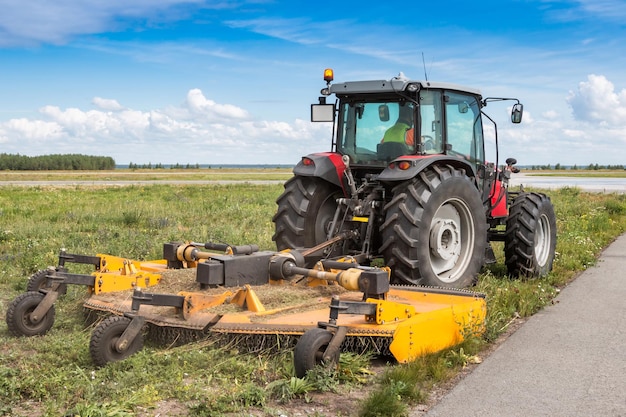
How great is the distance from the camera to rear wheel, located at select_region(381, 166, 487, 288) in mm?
6930

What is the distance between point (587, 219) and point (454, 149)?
9603mm

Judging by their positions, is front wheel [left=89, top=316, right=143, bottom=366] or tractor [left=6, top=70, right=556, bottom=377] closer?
front wheel [left=89, top=316, right=143, bottom=366]

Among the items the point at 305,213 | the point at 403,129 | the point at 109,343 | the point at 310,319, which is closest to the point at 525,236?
the point at 403,129

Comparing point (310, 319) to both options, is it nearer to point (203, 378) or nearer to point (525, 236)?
point (203, 378)

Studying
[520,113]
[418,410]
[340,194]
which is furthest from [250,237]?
[418,410]

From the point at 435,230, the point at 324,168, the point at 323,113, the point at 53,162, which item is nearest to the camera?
the point at 435,230

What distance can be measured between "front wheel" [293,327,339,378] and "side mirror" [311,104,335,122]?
410 centimetres

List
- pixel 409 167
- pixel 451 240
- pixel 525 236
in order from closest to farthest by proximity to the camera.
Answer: pixel 409 167
pixel 451 240
pixel 525 236

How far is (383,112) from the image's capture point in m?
8.12

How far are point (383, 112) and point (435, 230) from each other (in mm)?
1639

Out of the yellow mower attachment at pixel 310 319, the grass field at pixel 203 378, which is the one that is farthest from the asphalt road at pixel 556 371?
the yellow mower attachment at pixel 310 319

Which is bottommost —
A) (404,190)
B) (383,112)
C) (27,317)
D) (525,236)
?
(27,317)

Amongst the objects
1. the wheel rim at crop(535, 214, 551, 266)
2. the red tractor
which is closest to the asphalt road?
the red tractor

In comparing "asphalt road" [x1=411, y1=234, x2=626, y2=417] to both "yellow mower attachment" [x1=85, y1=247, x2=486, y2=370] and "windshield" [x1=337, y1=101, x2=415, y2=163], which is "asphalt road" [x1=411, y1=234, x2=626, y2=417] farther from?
"windshield" [x1=337, y1=101, x2=415, y2=163]
